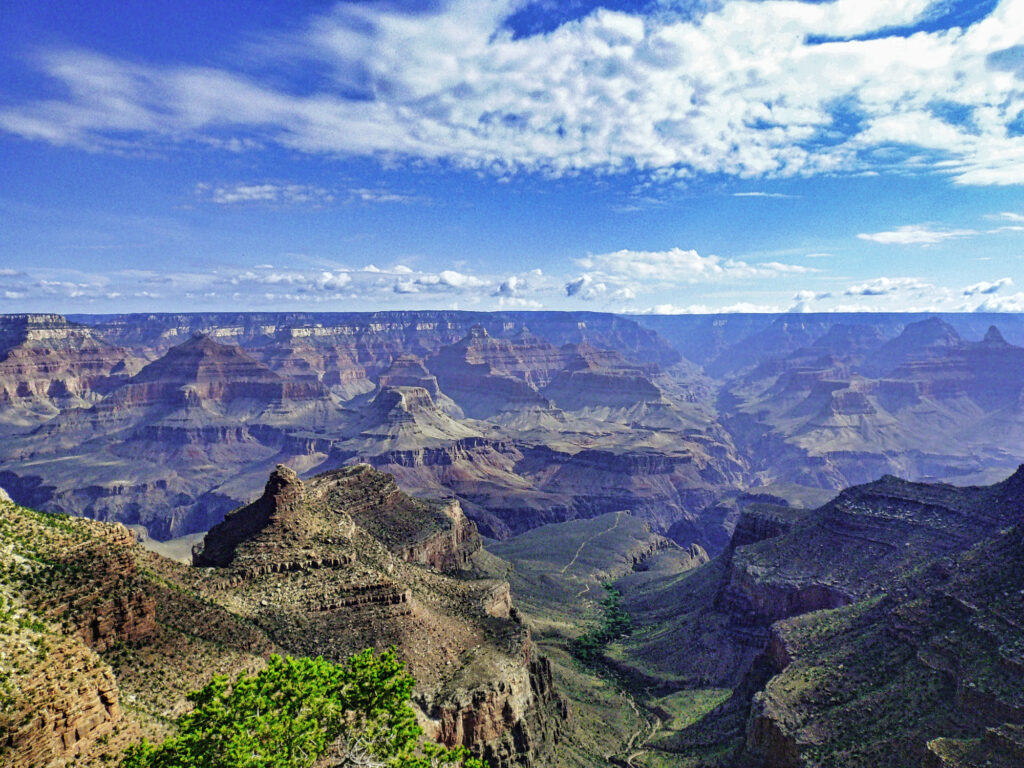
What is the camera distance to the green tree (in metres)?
27.1

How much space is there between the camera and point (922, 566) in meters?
85.0

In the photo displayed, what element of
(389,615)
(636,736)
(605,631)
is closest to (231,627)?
(389,615)

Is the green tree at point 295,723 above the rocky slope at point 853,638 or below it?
above

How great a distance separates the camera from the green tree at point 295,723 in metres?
27.1

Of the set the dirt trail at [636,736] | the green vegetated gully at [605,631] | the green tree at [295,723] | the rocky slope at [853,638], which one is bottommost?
the green vegetated gully at [605,631]

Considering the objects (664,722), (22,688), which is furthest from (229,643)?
(664,722)

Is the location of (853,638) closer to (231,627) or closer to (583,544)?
(231,627)

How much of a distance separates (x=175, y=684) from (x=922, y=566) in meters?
86.1

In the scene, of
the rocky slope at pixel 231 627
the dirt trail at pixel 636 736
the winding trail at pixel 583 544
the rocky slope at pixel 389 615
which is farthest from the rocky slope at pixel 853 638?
the winding trail at pixel 583 544

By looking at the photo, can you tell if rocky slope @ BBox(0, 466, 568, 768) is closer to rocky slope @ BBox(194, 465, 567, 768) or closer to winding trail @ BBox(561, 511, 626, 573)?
rocky slope @ BBox(194, 465, 567, 768)

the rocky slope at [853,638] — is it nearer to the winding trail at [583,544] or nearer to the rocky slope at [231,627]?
the rocky slope at [231,627]

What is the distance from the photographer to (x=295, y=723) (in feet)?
94.3

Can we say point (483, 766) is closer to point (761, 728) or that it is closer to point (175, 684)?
point (175, 684)

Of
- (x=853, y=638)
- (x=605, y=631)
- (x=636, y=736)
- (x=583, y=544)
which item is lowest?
(x=583, y=544)
